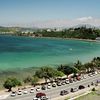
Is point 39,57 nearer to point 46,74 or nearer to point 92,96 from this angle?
point 46,74

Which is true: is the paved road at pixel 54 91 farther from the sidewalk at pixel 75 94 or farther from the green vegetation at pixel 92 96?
the green vegetation at pixel 92 96

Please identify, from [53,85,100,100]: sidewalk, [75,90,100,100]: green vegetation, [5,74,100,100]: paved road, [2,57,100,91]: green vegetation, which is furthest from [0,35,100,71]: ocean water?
[75,90,100,100]: green vegetation

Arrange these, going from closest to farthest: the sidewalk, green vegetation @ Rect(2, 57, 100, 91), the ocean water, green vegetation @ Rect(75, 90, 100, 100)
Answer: the sidewalk, green vegetation @ Rect(75, 90, 100, 100), green vegetation @ Rect(2, 57, 100, 91), the ocean water

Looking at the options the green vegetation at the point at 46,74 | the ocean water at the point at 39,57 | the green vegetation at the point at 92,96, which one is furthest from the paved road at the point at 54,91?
the ocean water at the point at 39,57

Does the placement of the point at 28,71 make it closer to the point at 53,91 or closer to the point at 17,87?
the point at 17,87

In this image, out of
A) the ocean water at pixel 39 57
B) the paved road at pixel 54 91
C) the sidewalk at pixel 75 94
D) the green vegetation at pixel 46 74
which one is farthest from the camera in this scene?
the ocean water at pixel 39 57

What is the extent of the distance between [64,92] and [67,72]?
707 inches

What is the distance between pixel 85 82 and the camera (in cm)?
5025

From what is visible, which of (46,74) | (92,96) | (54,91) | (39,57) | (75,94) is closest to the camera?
(92,96)

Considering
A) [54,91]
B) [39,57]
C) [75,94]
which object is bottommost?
[39,57]

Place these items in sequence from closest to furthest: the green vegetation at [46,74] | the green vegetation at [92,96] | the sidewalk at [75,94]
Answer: the sidewalk at [75,94], the green vegetation at [92,96], the green vegetation at [46,74]

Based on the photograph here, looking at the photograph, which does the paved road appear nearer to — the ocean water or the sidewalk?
the sidewalk

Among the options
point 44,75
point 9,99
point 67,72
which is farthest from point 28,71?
point 9,99

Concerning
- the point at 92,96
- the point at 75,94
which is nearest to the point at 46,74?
the point at 75,94
